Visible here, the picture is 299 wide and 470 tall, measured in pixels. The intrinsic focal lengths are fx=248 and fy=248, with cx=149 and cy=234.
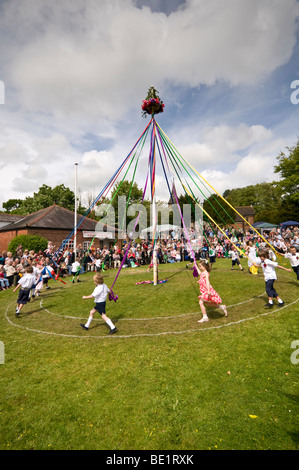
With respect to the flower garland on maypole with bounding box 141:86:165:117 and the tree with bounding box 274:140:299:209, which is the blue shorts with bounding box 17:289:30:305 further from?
the tree with bounding box 274:140:299:209

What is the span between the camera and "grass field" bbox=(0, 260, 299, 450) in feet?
10.8

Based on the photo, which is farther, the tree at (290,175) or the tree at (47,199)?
the tree at (47,199)

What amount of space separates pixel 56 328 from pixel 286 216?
41151 millimetres

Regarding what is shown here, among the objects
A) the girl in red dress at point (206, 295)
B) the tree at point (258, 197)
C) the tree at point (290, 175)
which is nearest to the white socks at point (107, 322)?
the girl in red dress at point (206, 295)

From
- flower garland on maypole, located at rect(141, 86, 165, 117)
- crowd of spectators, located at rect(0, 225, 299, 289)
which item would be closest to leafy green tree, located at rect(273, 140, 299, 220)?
crowd of spectators, located at rect(0, 225, 299, 289)

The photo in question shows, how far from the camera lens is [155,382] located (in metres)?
4.35

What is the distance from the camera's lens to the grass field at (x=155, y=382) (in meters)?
3.29

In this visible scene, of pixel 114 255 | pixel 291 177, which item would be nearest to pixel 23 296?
pixel 114 255

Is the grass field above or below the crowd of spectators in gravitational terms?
below

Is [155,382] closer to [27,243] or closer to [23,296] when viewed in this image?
[23,296]

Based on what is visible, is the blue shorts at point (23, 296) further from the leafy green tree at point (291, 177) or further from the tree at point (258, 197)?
the tree at point (258, 197)

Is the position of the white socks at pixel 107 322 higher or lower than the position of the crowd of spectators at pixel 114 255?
lower

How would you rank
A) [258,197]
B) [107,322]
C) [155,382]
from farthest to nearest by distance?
[258,197], [107,322], [155,382]
